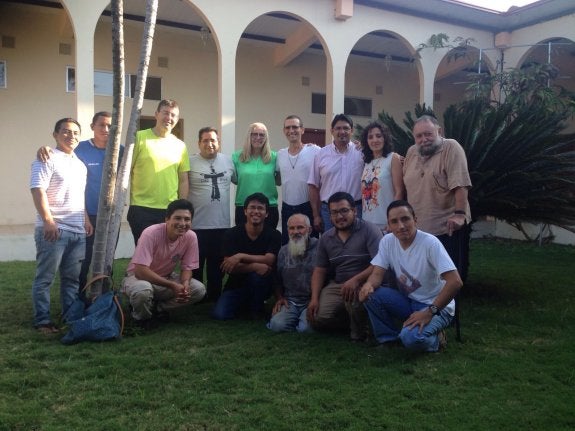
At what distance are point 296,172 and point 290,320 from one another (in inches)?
54.9

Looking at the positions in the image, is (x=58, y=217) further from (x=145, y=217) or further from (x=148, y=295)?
(x=148, y=295)

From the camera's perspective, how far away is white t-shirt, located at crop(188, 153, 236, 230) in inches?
198

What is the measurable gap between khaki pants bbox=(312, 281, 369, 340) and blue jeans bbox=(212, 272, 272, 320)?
25.7 inches

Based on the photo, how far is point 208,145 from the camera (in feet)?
Result: 16.4

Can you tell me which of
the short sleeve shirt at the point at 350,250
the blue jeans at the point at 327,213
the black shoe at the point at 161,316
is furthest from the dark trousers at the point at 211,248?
the short sleeve shirt at the point at 350,250

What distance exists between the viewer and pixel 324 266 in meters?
4.40

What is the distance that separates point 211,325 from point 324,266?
1087mm

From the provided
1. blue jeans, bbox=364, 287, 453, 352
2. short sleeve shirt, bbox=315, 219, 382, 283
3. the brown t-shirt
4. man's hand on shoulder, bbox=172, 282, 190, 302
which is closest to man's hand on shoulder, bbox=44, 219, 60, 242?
man's hand on shoulder, bbox=172, 282, 190, 302

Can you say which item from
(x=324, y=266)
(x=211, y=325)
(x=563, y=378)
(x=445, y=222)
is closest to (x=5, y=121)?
(x=211, y=325)

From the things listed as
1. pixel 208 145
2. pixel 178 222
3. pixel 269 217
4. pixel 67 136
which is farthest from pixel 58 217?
pixel 269 217

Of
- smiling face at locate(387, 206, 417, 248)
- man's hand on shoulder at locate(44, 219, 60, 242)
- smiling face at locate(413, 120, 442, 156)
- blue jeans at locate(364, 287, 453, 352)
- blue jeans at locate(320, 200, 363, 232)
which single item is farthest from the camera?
blue jeans at locate(320, 200, 363, 232)

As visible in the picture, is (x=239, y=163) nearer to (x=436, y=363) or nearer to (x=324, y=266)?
(x=324, y=266)

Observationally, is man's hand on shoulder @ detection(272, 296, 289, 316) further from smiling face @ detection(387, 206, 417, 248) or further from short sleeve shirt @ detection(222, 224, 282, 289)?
smiling face @ detection(387, 206, 417, 248)

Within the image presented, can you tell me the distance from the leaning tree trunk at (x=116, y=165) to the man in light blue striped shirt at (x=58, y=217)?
0.87 feet
